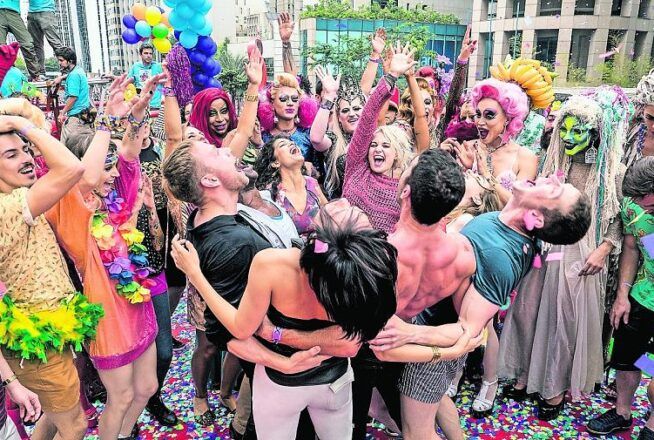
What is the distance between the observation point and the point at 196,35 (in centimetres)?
399

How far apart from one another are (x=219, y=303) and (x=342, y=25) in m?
52.9

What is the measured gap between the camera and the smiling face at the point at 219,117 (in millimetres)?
3500

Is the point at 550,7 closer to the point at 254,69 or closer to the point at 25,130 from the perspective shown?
the point at 254,69

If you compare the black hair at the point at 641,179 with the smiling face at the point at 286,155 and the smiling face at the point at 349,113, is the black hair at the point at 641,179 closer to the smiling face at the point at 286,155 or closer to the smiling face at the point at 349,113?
the smiling face at the point at 286,155

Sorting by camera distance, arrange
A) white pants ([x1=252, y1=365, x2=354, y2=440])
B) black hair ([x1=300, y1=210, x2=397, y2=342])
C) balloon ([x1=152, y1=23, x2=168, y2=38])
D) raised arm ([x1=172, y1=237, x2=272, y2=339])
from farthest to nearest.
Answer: balloon ([x1=152, y1=23, x2=168, y2=38])
white pants ([x1=252, y1=365, x2=354, y2=440])
raised arm ([x1=172, y1=237, x2=272, y2=339])
black hair ([x1=300, y1=210, x2=397, y2=342])

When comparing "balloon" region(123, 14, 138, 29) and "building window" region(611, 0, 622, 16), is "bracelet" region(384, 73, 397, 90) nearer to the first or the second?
"balloon" region(123, 14, 138, 29)

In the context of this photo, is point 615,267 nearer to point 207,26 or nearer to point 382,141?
point 382,141

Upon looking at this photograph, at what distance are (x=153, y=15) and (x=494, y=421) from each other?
5.78 metres

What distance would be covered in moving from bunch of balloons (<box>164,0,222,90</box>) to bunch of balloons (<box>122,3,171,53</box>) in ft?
4.18

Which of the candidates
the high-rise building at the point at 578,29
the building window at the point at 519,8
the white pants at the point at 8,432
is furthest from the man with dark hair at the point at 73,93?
the building window at the point at 519,8

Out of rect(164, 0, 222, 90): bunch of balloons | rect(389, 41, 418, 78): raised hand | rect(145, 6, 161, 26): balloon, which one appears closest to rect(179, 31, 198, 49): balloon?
rect(164, 0, 222, 90): bunch of balloons

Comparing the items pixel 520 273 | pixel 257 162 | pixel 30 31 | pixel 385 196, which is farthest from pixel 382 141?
pixel 30 31

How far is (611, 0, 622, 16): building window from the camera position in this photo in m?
33.6

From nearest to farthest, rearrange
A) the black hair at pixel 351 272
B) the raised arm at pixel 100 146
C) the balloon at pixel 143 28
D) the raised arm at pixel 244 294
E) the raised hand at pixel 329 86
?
the black hair at pixel 351 272
the raised arm at pixel 244 294
the raised arm at pixel 100 146
the raised hand at pixel 329 86
the balloon at pixel 143 28
